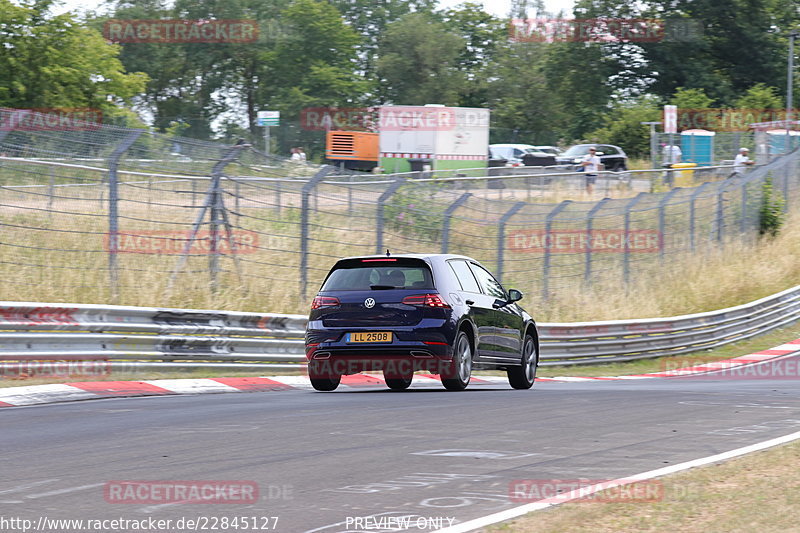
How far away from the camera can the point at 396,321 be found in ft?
41.2

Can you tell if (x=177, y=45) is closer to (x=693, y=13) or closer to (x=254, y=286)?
(x=693, y=13)

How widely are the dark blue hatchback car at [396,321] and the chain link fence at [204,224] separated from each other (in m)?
3.35

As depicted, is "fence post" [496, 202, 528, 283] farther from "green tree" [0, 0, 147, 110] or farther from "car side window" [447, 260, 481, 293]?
"green tree" [0, 0, 147, 110]

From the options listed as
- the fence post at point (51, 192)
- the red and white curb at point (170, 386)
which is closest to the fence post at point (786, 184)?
the red and white curb at point (170, 386)

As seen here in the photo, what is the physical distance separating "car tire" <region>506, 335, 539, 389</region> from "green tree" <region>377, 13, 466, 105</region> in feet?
236

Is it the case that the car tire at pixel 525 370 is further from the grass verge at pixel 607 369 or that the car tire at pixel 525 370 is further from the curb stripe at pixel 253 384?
the grass verge at pixel 607 369

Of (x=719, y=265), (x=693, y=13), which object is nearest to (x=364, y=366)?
(x=719, y=265)

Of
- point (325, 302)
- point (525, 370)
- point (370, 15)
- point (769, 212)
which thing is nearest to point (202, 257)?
point (325, 302)

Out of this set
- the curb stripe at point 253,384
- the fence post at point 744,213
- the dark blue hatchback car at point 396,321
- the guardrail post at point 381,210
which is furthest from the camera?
the fence post at point 744,213

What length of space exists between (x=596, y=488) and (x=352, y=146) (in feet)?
166

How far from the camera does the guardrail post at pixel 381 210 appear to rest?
18.2 m

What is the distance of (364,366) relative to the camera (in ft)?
41.9

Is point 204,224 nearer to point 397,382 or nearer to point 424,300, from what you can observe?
point 397,382

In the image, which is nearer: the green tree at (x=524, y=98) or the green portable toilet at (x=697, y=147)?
the green portable toilet at (x=697, y=147)
